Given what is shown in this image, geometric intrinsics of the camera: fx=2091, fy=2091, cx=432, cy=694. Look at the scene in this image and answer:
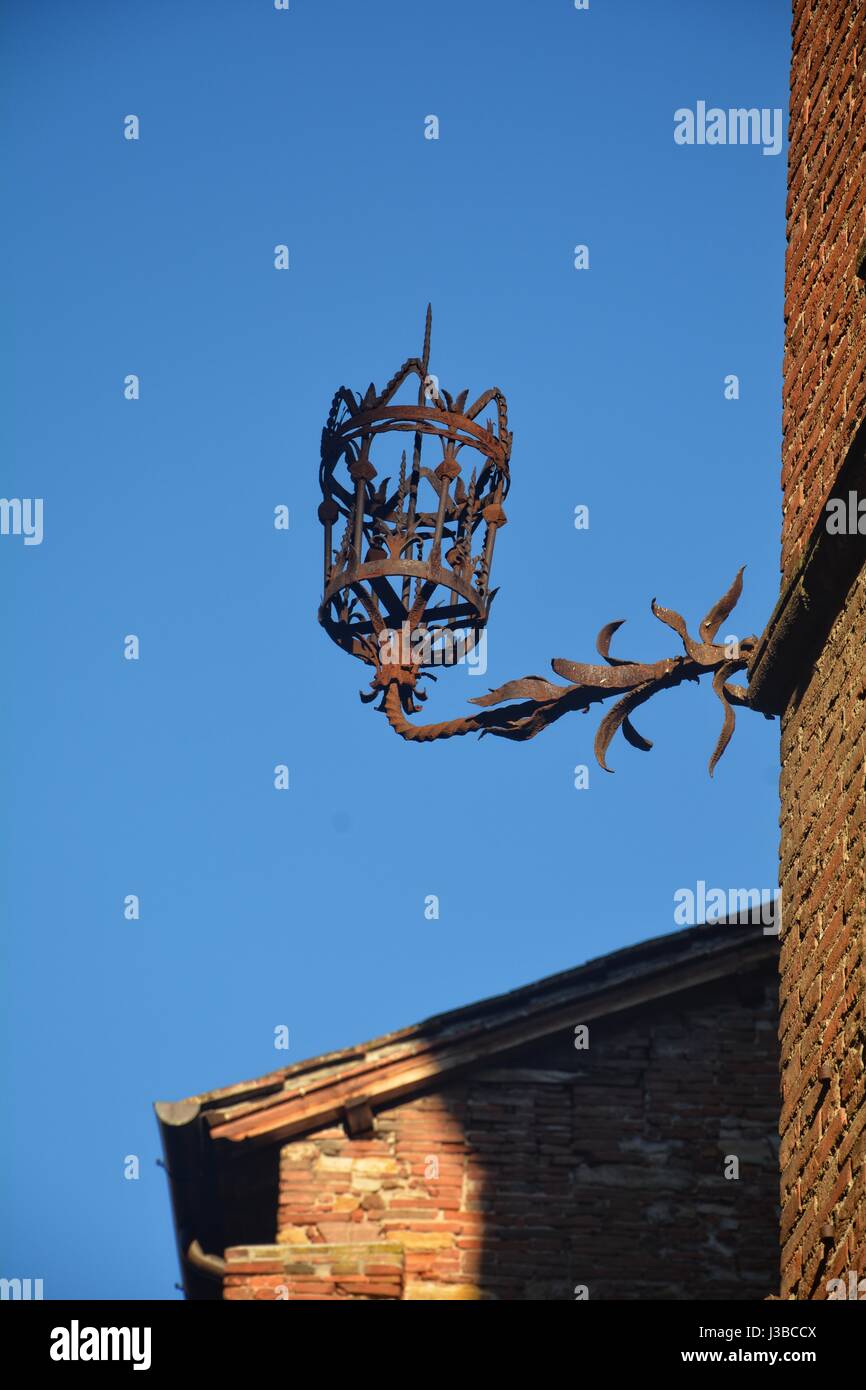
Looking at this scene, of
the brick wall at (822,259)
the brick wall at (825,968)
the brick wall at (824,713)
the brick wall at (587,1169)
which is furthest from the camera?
the brick wall at (587,1169)

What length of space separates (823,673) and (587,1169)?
5.09m

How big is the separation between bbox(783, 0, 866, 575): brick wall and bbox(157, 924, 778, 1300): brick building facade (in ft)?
15.2

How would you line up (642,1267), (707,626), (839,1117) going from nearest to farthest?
(839,1117) < (707,626) < (642,1267)

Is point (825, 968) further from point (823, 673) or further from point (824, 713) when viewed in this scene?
point (823, 673)

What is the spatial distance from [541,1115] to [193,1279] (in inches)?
80.8

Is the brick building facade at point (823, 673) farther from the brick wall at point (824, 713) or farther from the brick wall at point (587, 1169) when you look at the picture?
the brick wall at point (587, 1169)

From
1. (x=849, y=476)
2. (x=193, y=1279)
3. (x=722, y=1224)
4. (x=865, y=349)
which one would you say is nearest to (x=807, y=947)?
(x=849, y=476)

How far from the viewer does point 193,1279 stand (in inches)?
435

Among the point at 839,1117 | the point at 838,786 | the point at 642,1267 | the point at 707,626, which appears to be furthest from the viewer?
the point at 642,1267

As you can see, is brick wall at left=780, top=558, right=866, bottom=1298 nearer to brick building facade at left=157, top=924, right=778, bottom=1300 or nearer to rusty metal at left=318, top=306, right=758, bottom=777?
rusty metal at left=318, top=306, right=758, bottom=777

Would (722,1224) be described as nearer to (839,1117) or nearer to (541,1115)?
(541,1115)

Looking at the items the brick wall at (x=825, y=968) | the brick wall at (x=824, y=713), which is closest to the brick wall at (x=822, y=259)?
the brick wall at (x=824, y=713)

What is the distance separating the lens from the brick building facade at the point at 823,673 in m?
5.61

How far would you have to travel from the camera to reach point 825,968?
19.3 feet
